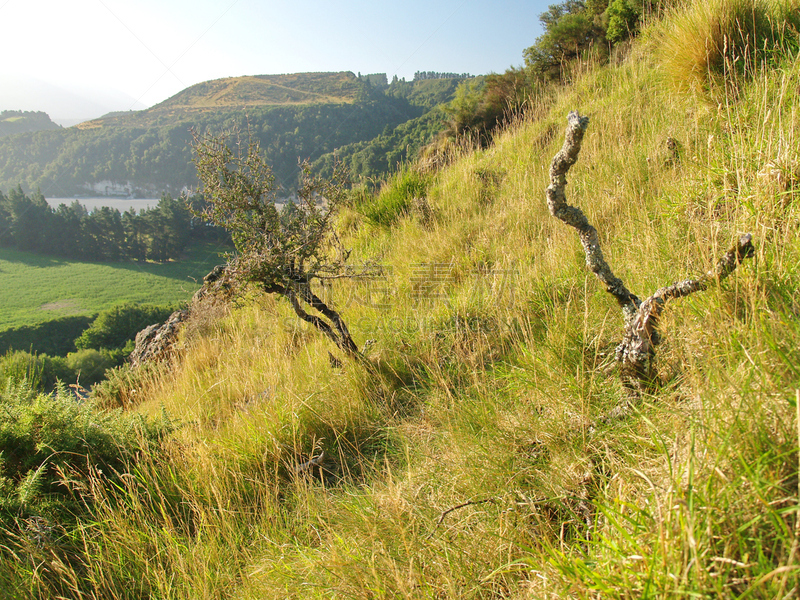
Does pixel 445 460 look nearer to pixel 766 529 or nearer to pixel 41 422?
pixel 766 529

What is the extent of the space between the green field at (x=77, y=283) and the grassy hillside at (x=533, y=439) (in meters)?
36.9

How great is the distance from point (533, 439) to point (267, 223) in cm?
276

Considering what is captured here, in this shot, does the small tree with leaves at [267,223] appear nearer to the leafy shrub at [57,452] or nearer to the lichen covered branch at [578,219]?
the leafy shrub at [57,452]

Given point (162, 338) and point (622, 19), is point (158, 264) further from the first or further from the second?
point (622, 19)

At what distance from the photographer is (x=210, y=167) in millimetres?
3336

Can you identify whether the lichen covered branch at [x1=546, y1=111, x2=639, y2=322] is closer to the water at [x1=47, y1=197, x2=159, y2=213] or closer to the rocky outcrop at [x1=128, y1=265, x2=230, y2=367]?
the rocky outcrop at [x1=128, y1=265, x2=230, y2=367]

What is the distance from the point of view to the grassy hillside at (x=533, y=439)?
0.91 metres

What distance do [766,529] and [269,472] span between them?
218cm

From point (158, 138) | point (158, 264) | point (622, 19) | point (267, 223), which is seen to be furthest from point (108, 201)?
point (267, 223)

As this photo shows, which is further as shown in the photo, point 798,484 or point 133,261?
point 133,261

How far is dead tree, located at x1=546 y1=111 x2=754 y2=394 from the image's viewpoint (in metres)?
1.45

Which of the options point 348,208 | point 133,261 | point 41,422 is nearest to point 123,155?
point 133,261

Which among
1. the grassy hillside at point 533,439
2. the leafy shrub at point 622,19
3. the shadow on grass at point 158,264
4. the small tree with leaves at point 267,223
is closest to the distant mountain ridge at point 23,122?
the shadow on grass at point 158,264

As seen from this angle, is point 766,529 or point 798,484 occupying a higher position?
point 798,484
